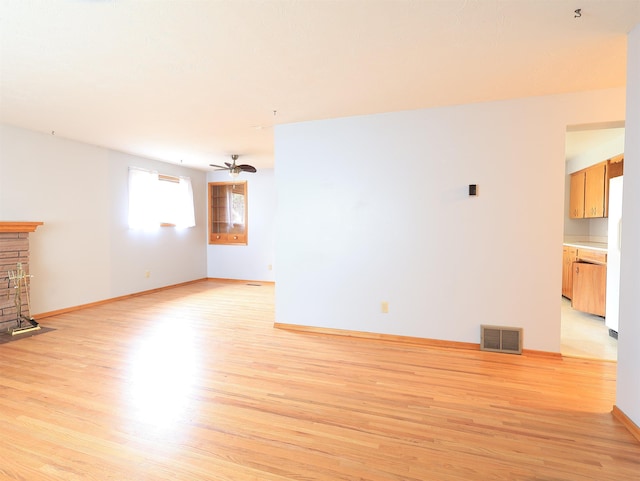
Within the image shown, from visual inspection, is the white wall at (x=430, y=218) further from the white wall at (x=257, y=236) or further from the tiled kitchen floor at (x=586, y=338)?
the white wall at (x=257, y=236)

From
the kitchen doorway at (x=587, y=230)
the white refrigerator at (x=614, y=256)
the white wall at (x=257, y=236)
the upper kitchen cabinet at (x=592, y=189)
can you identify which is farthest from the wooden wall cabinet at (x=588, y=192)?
the white wall at (x=257, y=236)

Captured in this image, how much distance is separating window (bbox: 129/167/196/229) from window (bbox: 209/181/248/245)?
67 cm

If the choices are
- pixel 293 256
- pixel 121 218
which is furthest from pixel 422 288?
pixel 121 218

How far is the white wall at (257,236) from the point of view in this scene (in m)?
7.35

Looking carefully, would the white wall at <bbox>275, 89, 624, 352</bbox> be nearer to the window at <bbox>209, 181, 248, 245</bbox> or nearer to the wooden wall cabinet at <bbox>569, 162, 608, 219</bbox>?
the wooden wall cabinet at <bbox>569, 162, 608, 219</bbox>

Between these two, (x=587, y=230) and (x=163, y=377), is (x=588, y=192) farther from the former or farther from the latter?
(x=163, y=377)

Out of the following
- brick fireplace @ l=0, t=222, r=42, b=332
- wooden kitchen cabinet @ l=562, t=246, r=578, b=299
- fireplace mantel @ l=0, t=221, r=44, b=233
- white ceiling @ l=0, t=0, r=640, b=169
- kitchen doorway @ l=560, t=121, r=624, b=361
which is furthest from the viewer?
wooden kitchen cabinet @ l=562, t=246, r=578, b=299

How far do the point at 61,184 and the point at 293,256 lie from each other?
3460mm

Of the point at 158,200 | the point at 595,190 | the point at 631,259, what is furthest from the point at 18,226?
the point at 595,190

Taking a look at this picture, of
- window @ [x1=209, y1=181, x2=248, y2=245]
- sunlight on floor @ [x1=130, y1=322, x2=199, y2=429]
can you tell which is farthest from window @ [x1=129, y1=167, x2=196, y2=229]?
sunlight on floor @ [x1=130, y1=322, x2=199, y2=429]

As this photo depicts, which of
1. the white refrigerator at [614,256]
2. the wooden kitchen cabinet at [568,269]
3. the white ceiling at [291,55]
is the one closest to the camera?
the white ceiling at [291,55]

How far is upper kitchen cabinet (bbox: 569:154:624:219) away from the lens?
4.89 m

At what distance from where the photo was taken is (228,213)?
7754mm

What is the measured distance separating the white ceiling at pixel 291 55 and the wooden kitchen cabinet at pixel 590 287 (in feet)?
8.22
